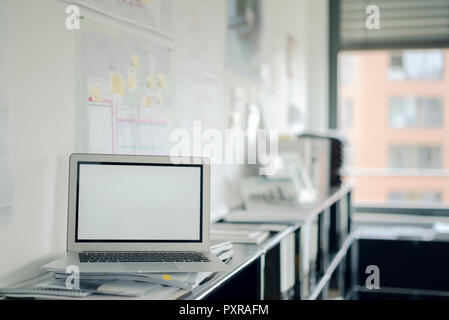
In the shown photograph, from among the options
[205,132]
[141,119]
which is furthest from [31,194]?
→ [205,132]

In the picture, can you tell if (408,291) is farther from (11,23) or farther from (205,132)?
(11,23)

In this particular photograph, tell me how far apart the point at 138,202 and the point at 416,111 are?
652 centimetres

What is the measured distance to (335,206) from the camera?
8.42 feet

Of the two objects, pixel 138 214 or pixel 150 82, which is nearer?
pixel 138 214

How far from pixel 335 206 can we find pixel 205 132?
38.7 inches

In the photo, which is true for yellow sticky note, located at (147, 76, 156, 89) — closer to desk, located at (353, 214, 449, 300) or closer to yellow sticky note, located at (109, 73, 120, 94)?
yellow sticky note, located at (109, 73, 120, 94)

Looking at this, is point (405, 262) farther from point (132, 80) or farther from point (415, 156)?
point (415, 156)

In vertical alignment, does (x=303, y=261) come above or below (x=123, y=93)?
below

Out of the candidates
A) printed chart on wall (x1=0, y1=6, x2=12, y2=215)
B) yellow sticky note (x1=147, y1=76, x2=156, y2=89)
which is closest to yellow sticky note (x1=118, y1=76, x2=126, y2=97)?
yellow sticky note (x1=147, y1=76, x2=156, y2=89)

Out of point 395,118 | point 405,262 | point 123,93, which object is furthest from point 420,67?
point 123,93

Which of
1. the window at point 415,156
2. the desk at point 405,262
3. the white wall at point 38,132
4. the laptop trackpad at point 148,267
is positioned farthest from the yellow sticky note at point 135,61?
the window at point 415,156

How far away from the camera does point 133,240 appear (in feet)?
3.65

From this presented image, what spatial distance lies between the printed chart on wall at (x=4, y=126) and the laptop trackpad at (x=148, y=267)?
9.0 inches

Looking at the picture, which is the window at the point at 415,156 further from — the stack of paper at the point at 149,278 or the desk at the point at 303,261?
the stack of paper at the point at 149,278
